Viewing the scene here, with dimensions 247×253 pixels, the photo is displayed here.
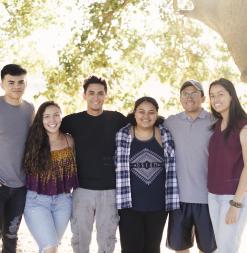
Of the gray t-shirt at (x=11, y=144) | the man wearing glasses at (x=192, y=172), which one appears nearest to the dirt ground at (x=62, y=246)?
the man wearing glasses at (x=192, y=172)

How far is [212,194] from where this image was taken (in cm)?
502

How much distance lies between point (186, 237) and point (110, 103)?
4.42 m

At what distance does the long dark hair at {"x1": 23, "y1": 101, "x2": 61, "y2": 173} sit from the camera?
17.0ft

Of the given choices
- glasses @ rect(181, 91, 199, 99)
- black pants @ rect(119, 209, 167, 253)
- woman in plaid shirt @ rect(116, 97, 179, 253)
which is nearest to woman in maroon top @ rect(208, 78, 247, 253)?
glasses @ rect(181, 91, 199, 99)

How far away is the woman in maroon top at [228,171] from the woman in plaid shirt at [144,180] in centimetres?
51

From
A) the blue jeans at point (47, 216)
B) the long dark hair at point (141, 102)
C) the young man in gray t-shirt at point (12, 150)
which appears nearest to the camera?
the blue jeans at point (47, 216)

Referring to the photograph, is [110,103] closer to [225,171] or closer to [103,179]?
[103,179]

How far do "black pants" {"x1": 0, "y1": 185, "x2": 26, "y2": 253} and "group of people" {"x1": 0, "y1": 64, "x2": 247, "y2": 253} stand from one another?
0.04ft

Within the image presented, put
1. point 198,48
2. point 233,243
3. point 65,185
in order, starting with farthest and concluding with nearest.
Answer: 1. point 198,48
2. point 65,185
3. point 233,243

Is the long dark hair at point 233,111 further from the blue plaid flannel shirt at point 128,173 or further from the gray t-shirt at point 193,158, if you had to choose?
the blue plaid flannel shirt at point 128,173

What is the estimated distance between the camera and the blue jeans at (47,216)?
501 centimetres

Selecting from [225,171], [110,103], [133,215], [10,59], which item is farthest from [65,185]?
[10,59]

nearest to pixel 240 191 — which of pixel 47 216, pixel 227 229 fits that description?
pixel 227 229

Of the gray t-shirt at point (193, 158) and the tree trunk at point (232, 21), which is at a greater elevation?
the tree trunk at point (232, 21)
